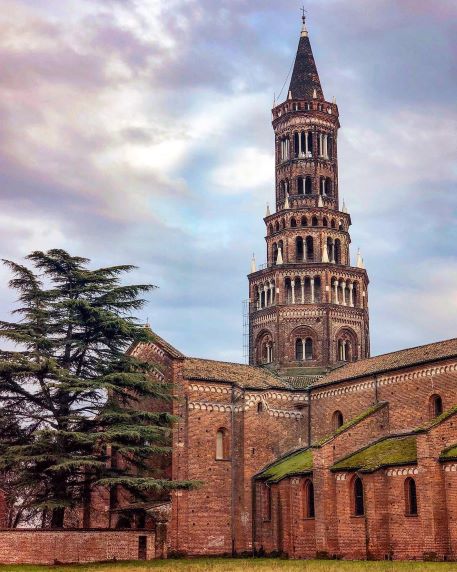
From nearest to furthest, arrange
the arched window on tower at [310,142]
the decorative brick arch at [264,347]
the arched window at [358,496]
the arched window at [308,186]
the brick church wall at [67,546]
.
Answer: the brick church wall at [67,546], the arched window at [358,496], the decorative brick arch at [264,347], the arched window at [308,186], the arched window on tower at [310,142]

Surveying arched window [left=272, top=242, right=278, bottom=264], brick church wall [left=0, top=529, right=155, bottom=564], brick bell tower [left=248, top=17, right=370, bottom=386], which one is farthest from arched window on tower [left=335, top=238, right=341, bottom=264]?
brick church wall [left=0, top=529, right=155, bottom=564]

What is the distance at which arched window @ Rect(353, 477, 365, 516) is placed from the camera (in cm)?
4494

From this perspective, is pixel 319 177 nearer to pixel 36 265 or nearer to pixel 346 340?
pixel 346 340

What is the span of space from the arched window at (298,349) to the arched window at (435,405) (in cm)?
1451

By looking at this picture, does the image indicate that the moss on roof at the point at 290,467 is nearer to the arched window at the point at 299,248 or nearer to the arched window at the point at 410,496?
the arched window at the point at 410,496

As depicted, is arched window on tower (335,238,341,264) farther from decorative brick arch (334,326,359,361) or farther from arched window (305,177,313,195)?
decorative brick arch (334,326,359,361)

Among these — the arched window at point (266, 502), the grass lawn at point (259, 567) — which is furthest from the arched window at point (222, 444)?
the grass lawn at point (259, 567)

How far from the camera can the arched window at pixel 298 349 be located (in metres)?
61.6

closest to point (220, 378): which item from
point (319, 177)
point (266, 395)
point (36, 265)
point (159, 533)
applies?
point (266, 395)

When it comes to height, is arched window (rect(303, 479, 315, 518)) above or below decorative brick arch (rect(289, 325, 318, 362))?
below

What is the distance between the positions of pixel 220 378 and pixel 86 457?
45.5 ft

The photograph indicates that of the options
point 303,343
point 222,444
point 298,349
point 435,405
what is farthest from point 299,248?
point 435,405

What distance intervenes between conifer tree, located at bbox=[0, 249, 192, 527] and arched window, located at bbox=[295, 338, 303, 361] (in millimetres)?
15375

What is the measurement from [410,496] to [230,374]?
56.0ft
